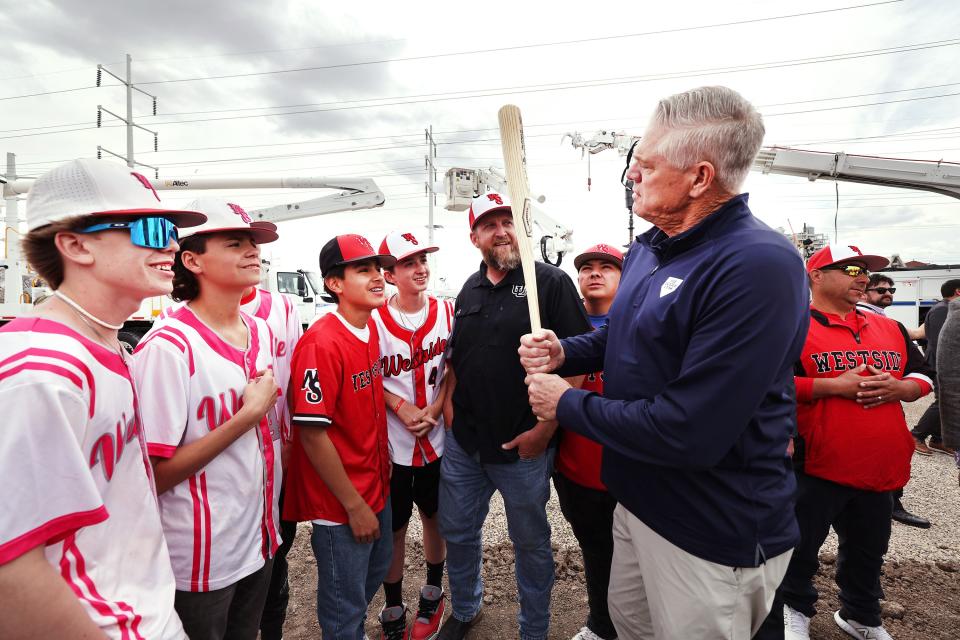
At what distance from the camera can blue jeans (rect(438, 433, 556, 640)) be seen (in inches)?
105

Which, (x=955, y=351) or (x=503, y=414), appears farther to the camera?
(x=955, y=351)

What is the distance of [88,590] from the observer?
44.4 inches

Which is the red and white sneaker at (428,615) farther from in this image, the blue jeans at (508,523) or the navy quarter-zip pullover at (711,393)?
the navy quarter-zip pullover at (711,393)

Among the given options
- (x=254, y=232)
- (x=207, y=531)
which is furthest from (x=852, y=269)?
(x=207, y=531)

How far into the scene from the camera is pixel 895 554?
3.82 m

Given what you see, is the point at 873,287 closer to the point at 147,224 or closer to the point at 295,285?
the point at 147,224

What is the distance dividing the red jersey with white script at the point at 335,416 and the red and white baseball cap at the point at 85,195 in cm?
108

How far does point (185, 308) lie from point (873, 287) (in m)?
8.32

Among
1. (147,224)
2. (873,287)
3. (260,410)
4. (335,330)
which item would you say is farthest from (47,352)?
(873,287)

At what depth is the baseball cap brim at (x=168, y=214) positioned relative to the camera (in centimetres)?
126

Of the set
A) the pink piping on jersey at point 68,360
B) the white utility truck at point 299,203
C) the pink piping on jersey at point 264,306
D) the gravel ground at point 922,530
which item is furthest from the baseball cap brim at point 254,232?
the white utility truck at point 299,203

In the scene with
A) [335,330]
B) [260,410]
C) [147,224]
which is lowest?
[260,410]

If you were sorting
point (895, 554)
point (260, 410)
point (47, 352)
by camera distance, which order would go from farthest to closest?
1. point (895, 554)
2. point (260, 410)
3. point (47, 352)

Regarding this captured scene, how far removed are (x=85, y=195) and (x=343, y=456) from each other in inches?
61.1
